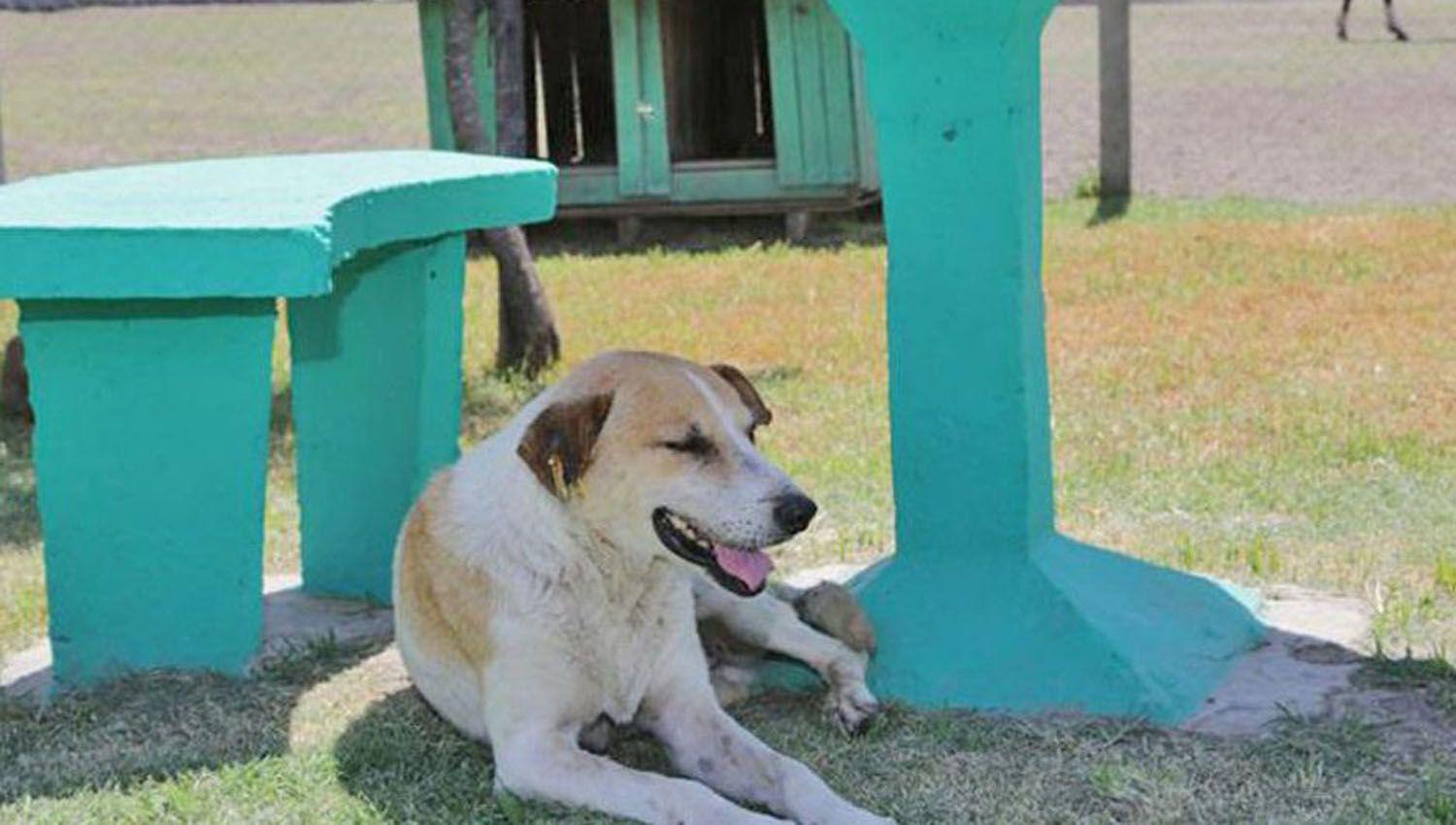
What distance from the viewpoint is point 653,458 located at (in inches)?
165

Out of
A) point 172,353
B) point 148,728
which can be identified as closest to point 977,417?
point 172,353

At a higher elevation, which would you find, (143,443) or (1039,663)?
(143,443)

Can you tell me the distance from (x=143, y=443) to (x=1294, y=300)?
21.3 ft

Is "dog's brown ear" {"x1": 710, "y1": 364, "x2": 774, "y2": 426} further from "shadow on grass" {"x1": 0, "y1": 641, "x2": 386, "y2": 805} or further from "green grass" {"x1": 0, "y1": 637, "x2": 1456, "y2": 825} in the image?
"shadow on grass" {"x1": 0, "y1": 641, "x2": 386, "y2": 805}

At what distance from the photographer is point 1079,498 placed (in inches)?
277

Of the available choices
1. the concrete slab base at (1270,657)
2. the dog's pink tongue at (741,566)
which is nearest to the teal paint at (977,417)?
the concrete slab base at (1270,657)

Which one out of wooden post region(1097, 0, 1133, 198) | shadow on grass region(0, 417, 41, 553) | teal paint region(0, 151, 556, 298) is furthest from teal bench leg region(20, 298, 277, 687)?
wooden post region(1097, 0, 1133, 198)

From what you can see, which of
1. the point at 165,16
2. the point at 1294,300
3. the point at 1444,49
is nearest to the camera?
the point at 1294,300

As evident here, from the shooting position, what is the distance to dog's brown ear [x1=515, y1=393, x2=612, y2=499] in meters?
4.20

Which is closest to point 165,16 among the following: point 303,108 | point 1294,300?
point 303,108

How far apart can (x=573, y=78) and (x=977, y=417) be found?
10581 millimetres

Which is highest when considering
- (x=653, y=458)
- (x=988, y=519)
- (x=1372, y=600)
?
(x=653, y=458)

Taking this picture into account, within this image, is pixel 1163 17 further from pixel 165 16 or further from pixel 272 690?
pixel 272 690

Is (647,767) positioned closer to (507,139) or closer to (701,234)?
(507,139)
